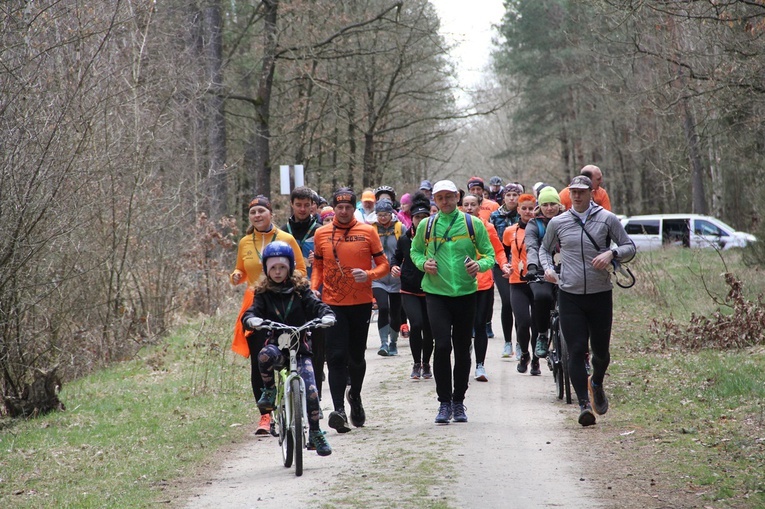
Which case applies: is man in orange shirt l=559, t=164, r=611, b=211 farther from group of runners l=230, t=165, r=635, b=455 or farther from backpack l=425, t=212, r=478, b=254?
backpack l=425, t=212, r=478, b=254

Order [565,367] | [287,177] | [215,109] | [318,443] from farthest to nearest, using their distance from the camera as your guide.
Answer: [215,109] < [287,177] < [565,367] < [318,443]

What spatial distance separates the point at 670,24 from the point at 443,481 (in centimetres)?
1317

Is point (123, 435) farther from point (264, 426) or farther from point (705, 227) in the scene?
point (705, 227)

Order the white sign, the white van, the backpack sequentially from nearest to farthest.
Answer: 1. the backpack
2. the white sign
3. the white van

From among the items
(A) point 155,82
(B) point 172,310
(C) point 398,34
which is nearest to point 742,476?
(B) point 172,310

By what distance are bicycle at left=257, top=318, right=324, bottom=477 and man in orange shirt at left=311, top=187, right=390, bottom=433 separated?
1158mm

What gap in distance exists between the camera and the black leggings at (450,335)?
30.8 feet

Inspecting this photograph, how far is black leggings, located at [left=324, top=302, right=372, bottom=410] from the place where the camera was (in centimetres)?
937

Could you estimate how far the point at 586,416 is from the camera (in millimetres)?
9320

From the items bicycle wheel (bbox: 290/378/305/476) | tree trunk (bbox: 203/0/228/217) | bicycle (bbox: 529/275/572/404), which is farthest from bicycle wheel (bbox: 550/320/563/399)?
tree trunk (bbox: 203/0/228/217)

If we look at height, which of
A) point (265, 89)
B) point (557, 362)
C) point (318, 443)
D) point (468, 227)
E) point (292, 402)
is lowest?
point (318, 443)

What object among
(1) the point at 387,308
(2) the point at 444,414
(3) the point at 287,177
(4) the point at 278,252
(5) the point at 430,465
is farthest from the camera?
(3) the point at 287,177

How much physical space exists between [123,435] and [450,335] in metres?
3.32

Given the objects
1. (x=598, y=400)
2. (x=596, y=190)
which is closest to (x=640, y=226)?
(x=596, y=190)
